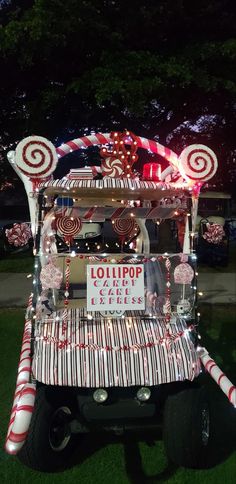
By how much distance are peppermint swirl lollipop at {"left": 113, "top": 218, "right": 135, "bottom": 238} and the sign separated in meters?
2.27

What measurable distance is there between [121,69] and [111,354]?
6.30 m

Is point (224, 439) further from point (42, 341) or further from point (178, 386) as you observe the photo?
point (42, 341)

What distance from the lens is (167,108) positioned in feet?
36.0

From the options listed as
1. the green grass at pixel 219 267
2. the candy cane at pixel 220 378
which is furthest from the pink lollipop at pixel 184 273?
the green grass at pixel 219 267

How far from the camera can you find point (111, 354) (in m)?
3.52

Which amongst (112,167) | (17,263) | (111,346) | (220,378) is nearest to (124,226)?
(112,167)

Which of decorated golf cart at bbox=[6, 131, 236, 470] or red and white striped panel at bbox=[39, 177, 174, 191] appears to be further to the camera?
red and white striped panel at bbox=[39, 177, 174, 191]

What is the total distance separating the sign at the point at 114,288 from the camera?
363 cm

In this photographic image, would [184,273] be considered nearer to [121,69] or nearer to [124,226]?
[124,226]

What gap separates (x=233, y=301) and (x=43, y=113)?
539 cm

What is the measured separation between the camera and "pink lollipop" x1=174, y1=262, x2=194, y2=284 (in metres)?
3.95

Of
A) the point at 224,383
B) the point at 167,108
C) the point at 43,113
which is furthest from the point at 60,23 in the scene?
the point at 224,383

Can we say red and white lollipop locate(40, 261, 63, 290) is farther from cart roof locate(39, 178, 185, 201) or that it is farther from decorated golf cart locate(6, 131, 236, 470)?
cart roof locate(39, 178, 185, 201)

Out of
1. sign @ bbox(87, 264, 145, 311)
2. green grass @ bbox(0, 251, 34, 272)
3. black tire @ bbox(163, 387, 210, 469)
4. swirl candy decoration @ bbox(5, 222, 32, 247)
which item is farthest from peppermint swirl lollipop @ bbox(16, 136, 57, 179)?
green grass @ bbox(0, 251, 34, 272)
